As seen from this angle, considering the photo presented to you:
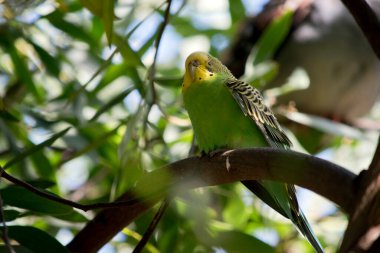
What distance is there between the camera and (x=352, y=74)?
7.91ft

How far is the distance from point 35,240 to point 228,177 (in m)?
0.35

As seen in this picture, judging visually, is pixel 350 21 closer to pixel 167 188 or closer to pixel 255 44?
pixel 255 44

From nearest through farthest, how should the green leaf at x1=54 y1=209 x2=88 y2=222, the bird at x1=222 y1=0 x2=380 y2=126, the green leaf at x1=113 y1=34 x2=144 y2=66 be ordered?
1. the green leaf at x1=54 y1=209 x2=88 y2=222
2. the green leaf at x1=113 y1=34 x2=144 y2=66
3. the bird at x1=222 y1=0 x2=380 y2=126

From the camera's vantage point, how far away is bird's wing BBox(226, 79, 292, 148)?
1.74m

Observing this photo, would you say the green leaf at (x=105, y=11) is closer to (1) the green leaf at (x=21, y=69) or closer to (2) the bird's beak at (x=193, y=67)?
(2) the bird's beak at (x=193, y=67)

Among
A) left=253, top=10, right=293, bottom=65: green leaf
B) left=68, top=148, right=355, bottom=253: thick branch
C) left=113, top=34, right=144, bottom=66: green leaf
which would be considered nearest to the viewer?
left=68, top=148, right=355, bottom=253: thick branch

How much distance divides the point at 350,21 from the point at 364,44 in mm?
91

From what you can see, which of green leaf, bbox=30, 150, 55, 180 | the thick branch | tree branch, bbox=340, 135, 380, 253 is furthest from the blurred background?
tree branch, bbox=340, 135, 380, 253

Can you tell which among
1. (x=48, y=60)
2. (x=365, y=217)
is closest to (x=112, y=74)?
(x=48, y=60)

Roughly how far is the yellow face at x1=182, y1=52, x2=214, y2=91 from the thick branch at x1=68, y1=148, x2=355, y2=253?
0.49 m

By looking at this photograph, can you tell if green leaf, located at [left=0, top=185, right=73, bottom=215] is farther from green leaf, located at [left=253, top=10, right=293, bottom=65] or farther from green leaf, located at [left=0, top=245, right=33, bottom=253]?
green leaf, located at [left=253, top=10, right=293, bottom=65]

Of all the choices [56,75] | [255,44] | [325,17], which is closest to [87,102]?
[56,75]

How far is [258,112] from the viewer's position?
1770 millimetres

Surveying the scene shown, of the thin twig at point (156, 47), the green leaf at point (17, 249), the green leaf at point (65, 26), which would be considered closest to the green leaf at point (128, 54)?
the thin twig at point (156, 47)
